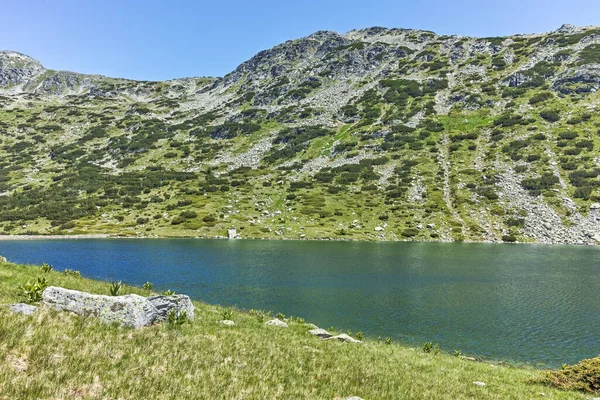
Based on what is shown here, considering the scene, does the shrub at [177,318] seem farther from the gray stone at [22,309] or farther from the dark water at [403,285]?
the dark water at [403,285]

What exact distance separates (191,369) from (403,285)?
140 feet

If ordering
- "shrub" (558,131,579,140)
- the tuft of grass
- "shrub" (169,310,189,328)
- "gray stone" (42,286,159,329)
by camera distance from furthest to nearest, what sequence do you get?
"shrub" (558,131,579,140), the tuft of grass, "shrub" (169,310,189,328), "gray stone" (42,286,159,329)

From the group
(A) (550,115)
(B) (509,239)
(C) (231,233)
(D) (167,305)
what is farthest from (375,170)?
(D) (167,305)

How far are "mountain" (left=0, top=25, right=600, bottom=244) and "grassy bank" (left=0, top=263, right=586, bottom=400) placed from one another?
3364 inches

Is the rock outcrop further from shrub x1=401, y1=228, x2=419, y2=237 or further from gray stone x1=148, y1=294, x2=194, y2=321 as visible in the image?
shrub x1=401, y1=228, x2=419, y2=237

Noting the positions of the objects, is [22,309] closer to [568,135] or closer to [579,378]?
[579,378]

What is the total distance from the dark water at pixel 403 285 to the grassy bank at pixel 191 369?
15.8m

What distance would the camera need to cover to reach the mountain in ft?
342

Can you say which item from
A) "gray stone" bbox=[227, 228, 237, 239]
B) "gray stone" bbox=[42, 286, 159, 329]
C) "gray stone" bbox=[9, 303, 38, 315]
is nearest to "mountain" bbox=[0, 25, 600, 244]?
"gray stone" bbox=[227, 228, 237, 239]

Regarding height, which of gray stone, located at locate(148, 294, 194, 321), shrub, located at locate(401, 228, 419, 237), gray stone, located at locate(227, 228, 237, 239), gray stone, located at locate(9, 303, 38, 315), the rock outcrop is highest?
gray stone, located at locate(9, 303, 38, 315)

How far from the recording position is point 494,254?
75.1m

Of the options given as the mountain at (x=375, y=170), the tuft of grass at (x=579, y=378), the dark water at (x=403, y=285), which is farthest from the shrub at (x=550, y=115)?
the tuft of grass at (x=579, y=378)

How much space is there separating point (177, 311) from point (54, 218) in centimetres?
12393

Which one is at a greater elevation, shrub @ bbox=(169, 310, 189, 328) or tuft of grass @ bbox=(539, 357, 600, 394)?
shrub @ bbox=(169, 310, 189, 328)
